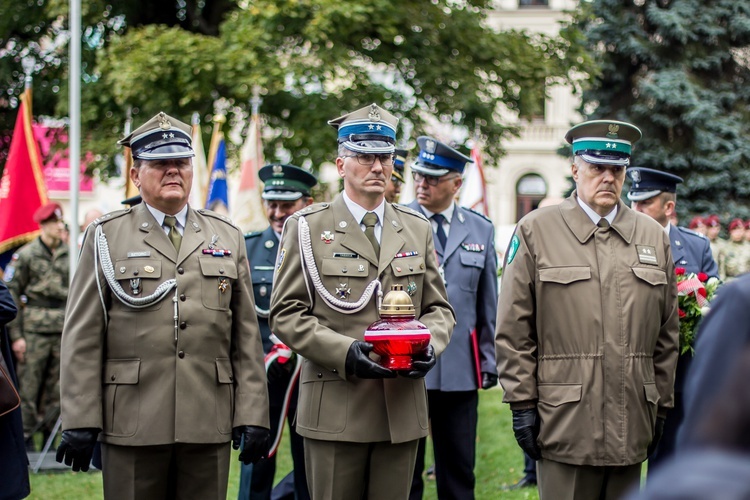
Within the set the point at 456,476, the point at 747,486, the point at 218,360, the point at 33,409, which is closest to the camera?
the point at 747,486

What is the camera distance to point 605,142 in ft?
16.5

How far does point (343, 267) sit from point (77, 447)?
1.44 m

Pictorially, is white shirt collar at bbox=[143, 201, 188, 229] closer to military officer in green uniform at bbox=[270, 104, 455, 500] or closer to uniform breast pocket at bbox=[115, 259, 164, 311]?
uniform breast pocket at bbox=[115, 259, 164, 311]

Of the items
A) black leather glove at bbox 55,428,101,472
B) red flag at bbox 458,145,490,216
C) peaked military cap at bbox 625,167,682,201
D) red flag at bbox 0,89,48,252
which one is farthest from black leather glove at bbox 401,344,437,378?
red flag at bbox 458,145,490,216

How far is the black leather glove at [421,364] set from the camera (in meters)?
4.50

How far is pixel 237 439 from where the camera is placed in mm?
4762

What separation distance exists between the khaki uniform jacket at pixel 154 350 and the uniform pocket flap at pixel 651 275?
188 cm

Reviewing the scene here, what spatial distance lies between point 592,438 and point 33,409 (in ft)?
22.7

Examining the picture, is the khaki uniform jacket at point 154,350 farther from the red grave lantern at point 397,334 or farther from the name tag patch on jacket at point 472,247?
the name tag patch on jacket at point 472,247

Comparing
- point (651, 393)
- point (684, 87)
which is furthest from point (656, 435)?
point (684, 87)

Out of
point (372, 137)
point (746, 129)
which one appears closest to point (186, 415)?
point (372, 137)

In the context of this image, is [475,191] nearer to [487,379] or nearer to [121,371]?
[487,379]

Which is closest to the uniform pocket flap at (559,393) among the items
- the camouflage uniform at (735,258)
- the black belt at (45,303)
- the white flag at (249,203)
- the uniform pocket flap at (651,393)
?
the uniform pocket flap at (651,393)

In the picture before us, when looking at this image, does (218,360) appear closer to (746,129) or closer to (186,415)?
(186,415)
